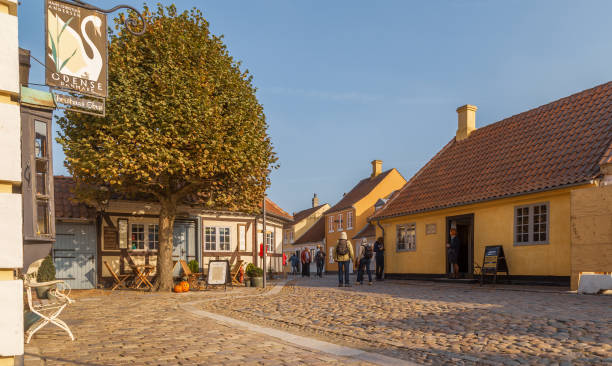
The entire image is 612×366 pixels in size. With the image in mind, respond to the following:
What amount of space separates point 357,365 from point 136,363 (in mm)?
2360

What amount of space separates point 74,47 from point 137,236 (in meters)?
15.0

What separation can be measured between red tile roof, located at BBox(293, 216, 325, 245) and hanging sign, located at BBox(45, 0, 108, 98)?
39.8 m

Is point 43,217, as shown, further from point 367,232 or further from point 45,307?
point 367,232

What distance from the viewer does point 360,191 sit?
1647 inches

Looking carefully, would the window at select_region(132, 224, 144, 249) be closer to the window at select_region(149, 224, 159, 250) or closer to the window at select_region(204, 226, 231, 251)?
the window at select_region(149, 224, 159, 250)

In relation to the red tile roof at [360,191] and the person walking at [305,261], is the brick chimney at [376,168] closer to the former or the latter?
the red tile roof at [360,191]

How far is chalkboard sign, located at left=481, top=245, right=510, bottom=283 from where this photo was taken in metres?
15.6

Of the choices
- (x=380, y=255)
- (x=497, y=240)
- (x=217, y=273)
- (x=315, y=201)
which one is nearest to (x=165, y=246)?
(x=217, y=273)

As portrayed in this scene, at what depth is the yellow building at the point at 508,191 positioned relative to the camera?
14.2m

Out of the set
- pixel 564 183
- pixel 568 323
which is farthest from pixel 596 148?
pixel 568 323

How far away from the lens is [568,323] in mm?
7160

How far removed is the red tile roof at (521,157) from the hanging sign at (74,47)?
1245 cm

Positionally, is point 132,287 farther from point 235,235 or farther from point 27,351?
point 27,351

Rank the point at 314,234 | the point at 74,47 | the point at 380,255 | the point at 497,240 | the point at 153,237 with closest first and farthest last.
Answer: the point at 74,47
the point at 497,240
the point at 153,237
the point at 380,255
the point at 314,234
